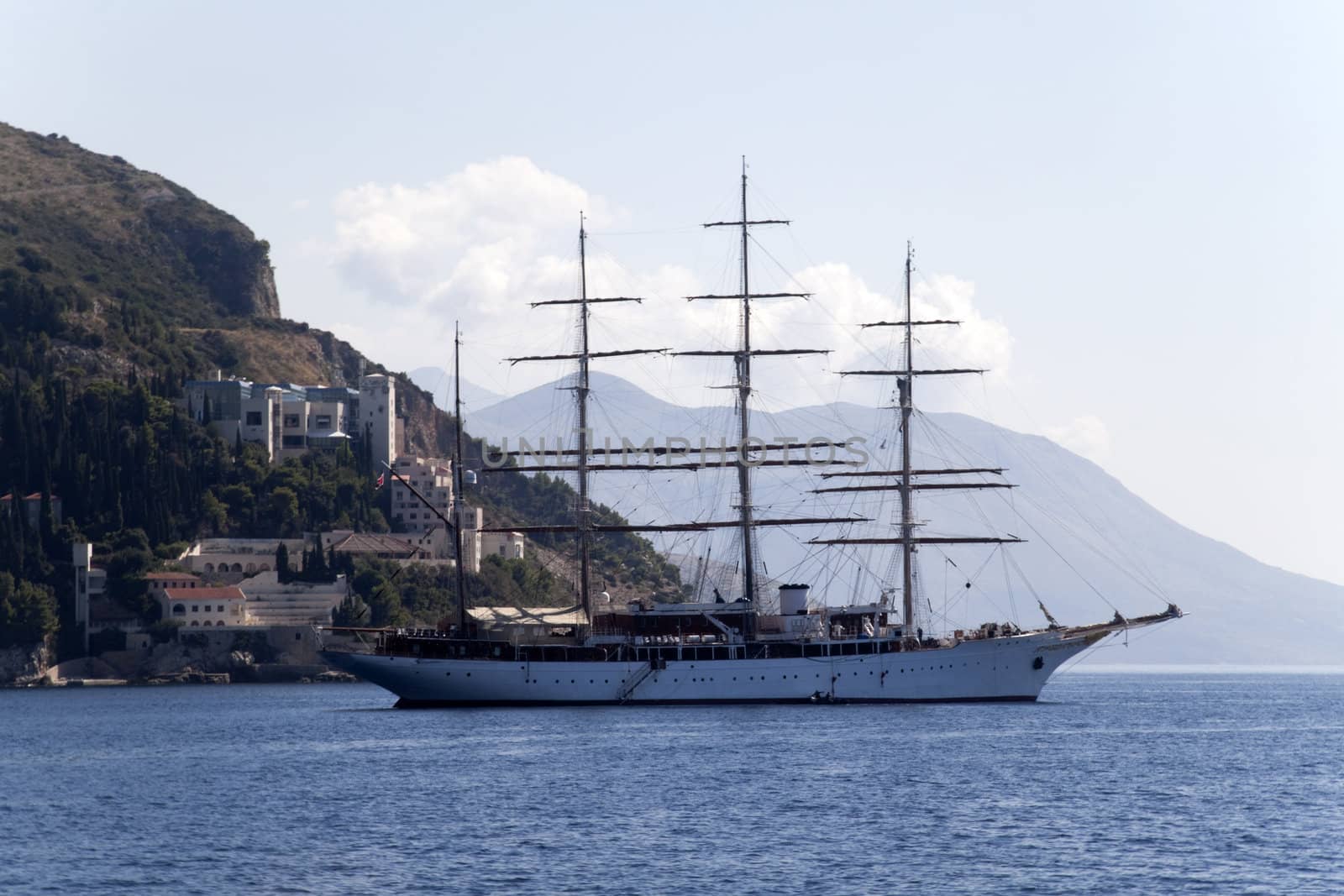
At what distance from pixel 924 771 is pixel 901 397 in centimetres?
4282

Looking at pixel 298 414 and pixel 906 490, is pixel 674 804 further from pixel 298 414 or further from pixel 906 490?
pixel 298 414

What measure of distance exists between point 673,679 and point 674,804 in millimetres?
35797

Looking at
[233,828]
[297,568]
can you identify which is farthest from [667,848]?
[297,568]

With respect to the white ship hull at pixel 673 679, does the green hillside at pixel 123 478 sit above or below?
above

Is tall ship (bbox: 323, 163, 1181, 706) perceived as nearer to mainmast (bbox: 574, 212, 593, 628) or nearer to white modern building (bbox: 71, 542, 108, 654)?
mainmast (bbox: 574, 212, 593, 628)

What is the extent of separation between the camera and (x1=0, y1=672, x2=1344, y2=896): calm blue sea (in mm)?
40469

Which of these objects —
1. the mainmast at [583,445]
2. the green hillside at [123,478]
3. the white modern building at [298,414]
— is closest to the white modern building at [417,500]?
→ the green hillside at [123,478]

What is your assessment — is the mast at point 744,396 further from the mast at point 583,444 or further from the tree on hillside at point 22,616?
the tree on hillside at point 22,616

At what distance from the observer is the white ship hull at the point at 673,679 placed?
8606cm

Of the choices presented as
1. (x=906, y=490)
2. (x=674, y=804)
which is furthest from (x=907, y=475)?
(x=674, y=804)

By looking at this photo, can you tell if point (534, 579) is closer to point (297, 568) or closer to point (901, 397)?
point (297, 568)

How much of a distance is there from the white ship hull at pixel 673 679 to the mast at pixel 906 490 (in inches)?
231

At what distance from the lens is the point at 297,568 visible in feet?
486

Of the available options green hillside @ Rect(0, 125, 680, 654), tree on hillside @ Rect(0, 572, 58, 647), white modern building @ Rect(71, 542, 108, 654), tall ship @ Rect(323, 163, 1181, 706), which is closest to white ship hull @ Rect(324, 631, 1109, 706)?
tall ship @ Rect(323, 163, 1181, 706)
